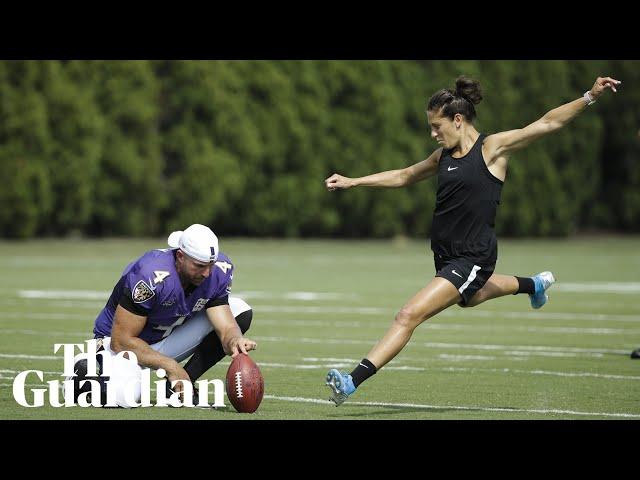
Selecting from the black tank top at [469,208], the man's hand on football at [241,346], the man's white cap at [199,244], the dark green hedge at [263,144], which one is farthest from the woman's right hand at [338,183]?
the dark green hedge at [263,144]

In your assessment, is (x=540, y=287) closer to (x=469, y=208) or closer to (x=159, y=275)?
(x=469, y=208)

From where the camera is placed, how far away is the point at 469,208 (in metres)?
7.42

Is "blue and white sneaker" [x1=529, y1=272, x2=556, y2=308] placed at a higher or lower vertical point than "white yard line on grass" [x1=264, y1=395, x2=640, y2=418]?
higher

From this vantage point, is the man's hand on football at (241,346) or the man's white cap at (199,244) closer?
the man's white cap at (199,244)

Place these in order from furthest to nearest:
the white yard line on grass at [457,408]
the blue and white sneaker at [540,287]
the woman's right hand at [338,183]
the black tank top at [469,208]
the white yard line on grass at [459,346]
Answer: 1. the white yard line on grass at [459,346]
2. the blue and white sneaker at [540,287]
3. the woman's right hand at [338,183]
4. the black tank top at [469,208]
5. the white yard line on grass at [457,408]

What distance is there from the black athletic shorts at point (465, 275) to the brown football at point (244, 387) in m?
1.31

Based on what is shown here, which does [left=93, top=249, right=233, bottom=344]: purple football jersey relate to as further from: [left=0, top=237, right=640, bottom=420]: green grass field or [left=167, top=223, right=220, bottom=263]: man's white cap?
[left=0, top=237, right=640, bottom=420]: green grass field

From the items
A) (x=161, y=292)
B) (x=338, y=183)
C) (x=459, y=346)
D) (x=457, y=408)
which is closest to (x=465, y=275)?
(x=457, y=408)

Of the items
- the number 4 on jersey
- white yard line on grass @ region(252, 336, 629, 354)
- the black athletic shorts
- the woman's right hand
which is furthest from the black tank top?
white yard line on grass @ region(252, 336, 629, 354)

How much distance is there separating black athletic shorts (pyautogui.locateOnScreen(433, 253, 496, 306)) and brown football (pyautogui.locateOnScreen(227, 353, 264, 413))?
1.31 meters

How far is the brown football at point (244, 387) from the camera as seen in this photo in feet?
22.6

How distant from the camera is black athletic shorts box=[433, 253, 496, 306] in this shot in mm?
7355

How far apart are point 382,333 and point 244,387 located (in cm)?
507

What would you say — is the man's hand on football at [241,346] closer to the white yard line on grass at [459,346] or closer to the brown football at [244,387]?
the brown football at [244,387]
